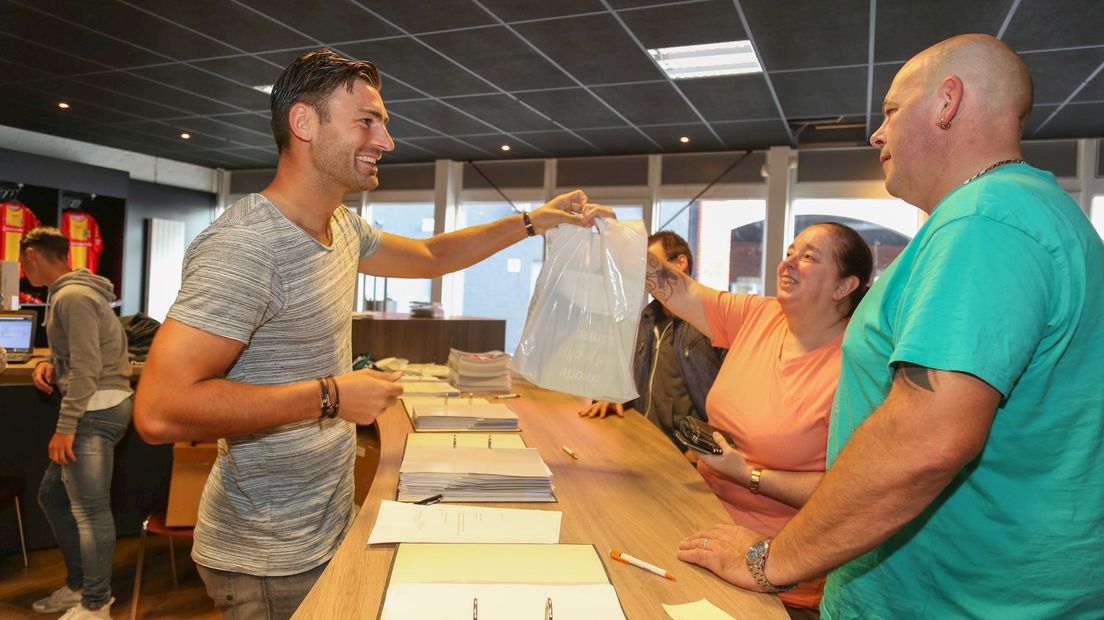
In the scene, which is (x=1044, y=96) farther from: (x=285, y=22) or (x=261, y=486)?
(x=261, y=486)

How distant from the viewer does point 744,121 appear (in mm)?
6703

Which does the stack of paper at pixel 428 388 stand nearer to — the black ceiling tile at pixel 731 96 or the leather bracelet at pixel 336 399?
the leather bracelet at pixel 336 399

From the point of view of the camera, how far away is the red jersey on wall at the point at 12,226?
7.77 meters

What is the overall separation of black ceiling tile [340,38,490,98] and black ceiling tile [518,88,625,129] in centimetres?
52

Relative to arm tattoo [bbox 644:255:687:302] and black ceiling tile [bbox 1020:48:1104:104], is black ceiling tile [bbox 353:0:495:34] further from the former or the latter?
black ceiling tile [bbox 1020:48:1104:104]

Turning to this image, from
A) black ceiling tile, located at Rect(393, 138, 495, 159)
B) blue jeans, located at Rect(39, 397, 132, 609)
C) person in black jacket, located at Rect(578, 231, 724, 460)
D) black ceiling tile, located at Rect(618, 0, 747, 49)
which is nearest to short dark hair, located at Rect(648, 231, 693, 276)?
person in black jacket, located at Rect(578, 231, 724, 460)

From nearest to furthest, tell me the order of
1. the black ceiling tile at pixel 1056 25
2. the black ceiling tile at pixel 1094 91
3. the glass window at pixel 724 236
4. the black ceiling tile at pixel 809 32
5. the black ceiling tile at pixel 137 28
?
the black ceiling tile at pixel 1056 25, the black ceiling tile at pixel 809 32, the black ceiling tile at pixel 137 28, the black ceiling tile at pixel 1094 91, the glass window at pixel 724 236

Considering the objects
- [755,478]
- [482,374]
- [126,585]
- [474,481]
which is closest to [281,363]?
[474,481]

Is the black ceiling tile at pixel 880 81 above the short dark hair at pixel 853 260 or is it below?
above

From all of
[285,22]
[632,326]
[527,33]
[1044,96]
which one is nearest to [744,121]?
[1044,96]

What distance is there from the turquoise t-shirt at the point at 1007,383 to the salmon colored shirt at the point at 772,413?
703mm

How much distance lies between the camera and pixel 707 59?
16.5ft

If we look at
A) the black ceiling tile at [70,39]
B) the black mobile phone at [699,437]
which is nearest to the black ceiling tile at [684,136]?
the black ceiling tile at [70,39]

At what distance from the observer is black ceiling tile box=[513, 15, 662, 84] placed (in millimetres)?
4449
